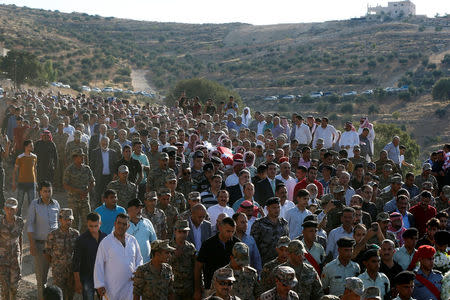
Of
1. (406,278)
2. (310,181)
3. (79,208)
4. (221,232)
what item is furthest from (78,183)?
(406,278)

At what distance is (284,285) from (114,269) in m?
2.37

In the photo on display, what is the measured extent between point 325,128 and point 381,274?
10902mm

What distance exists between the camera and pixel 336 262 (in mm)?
7645

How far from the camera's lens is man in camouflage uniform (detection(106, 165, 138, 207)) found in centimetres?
1073

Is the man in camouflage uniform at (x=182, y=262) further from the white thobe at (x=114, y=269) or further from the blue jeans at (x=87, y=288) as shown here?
the blue jeans at (x=87, y=288)

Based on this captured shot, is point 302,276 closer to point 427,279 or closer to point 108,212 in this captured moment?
point 427,279

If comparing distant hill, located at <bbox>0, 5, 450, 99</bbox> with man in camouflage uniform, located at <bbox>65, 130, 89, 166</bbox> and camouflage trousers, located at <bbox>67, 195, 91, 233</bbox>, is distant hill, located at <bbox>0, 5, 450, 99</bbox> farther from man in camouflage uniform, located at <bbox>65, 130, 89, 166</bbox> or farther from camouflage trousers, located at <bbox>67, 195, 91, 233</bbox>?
camouflage trousers, located at <bbox>67, 195, 91, 233</bbox>

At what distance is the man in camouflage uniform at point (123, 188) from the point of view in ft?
35.2

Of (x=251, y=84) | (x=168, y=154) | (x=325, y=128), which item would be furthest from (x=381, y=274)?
(x=251, y=84)

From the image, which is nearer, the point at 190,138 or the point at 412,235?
the point at 412,235

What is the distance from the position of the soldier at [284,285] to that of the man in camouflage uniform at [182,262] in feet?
6.09

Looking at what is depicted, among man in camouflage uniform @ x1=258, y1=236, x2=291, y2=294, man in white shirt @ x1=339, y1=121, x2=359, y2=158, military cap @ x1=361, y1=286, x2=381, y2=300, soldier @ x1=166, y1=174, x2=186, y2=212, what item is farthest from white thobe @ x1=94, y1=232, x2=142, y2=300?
man in white shirt @ x1=339, y1=121, x2=359, y2=158

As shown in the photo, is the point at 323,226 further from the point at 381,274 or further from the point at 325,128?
the point at 325,128

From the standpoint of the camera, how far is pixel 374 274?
7441 mm
